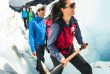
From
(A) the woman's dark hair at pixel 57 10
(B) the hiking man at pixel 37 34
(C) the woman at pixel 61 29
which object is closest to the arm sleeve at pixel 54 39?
(C) the woman at pixel 61 29

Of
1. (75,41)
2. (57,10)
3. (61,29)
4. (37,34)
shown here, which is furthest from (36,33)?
(75,41)

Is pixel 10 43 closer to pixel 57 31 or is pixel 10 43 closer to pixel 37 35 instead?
pixel 37 35

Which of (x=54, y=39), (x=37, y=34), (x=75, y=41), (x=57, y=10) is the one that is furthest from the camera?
(x=75, y=41)

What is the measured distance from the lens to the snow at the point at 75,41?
3.73 meters

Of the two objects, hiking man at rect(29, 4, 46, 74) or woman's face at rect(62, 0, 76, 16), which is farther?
hiking man at rect(29, 4, 46, 74)

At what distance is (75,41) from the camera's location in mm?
10703

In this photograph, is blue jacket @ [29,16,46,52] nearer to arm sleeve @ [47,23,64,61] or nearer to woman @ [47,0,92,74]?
woman @ [47,0,92,74]

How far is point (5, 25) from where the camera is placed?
4.33m

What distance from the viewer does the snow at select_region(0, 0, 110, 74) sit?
3.73m

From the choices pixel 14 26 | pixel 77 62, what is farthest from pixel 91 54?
pixel 77 62

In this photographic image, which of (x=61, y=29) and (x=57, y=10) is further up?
(x=57, y=10)

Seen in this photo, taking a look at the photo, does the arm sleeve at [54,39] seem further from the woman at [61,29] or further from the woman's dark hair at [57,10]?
the woman's dark hair at [57,10]

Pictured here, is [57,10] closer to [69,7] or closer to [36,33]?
[69,7]

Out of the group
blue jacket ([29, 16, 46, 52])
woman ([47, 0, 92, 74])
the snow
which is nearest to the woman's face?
woman ([47, 0, 92, 74])
